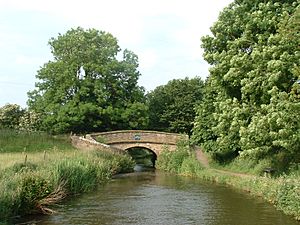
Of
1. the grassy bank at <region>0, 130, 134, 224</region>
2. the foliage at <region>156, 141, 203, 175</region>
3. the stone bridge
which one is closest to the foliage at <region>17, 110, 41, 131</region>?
the stone bridge

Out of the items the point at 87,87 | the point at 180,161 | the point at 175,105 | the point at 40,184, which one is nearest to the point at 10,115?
the point at 87,87

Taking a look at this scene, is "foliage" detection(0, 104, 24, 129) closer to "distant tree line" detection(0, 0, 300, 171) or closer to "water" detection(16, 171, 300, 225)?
"distant tree line" detection(0, 0, 300, 171)

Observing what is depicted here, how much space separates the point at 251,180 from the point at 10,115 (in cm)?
4524

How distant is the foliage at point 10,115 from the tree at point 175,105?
18835 millimetres

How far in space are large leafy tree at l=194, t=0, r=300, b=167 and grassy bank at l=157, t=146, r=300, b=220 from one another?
69.4 inches

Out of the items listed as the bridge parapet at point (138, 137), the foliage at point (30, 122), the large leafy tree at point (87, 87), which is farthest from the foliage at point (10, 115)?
the bridge parapet at point (138, 137)

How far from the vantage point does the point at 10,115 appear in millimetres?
62938

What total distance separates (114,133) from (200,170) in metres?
13.0

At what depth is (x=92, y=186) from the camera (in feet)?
83.5

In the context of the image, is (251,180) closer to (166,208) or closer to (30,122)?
(166,208)

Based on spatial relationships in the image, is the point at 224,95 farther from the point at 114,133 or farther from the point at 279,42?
the point at 114,133

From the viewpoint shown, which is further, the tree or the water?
the tree

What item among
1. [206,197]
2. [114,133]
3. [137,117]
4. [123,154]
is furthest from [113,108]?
[206,197]

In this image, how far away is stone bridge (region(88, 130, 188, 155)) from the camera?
45.3 m
